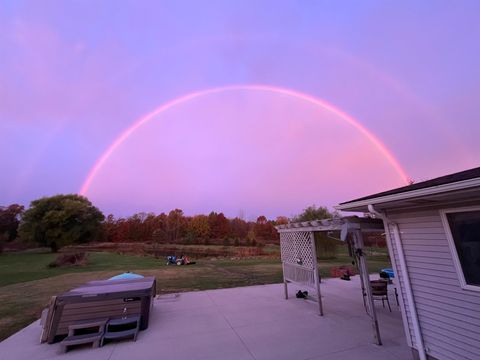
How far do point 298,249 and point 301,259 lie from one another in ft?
1.05

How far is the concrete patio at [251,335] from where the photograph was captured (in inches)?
164

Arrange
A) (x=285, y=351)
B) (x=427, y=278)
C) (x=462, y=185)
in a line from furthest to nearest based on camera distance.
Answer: (x=285, y=351) < (x=427, y=278) < (x=462, y=185)

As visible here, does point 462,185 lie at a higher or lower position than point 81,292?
higher

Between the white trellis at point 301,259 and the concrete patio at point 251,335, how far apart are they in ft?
2.20

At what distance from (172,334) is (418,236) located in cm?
494

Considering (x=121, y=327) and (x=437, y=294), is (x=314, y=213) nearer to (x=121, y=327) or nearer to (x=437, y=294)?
(x=437, y=294)

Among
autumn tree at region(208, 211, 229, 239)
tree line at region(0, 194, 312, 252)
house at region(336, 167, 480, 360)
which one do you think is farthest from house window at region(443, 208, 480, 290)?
autumn tree at region(208, 211, 229, 239)

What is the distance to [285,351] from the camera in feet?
13.7

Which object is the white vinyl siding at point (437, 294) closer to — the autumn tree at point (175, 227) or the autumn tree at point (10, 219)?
the autumn tree at point (175, 227)

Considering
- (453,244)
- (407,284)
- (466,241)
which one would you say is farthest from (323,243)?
(466,241)

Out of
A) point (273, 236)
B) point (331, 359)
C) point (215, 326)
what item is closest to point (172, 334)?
point (215, 326)

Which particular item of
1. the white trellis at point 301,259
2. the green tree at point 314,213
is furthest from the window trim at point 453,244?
the green tree at point 314,213

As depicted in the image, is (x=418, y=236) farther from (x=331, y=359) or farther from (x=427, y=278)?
(x=331, y=359)

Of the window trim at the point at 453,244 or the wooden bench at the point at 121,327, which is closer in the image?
the window trim at the point at 453,244
